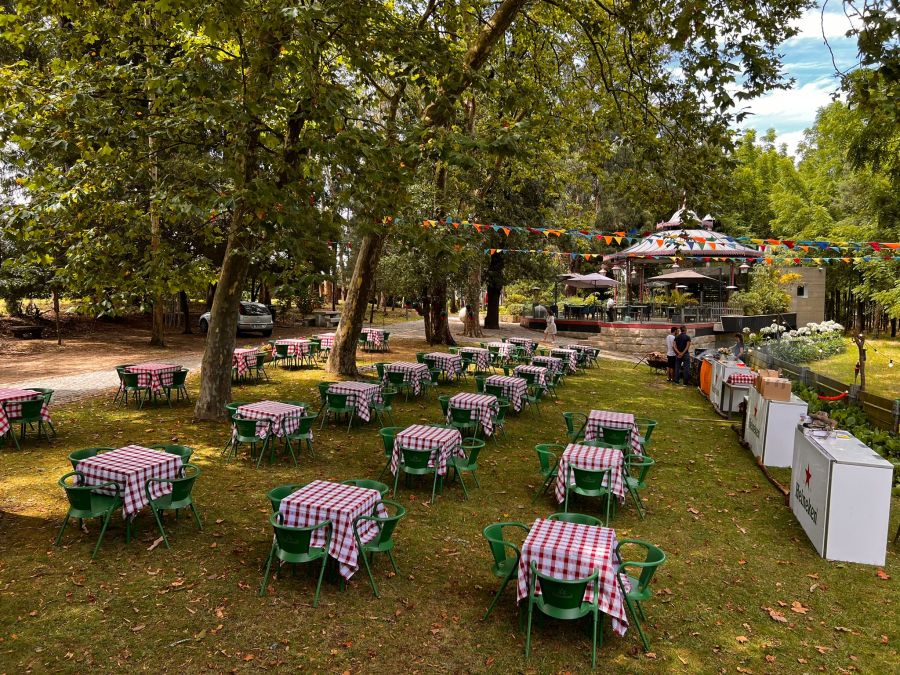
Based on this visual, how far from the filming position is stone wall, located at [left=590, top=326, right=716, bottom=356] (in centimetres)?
2814

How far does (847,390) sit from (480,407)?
808cm

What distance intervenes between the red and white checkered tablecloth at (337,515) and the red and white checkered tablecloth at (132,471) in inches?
70.2

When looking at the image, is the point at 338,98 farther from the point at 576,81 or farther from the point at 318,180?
the point at 576,81

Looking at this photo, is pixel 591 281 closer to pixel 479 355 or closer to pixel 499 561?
pixel 479 355

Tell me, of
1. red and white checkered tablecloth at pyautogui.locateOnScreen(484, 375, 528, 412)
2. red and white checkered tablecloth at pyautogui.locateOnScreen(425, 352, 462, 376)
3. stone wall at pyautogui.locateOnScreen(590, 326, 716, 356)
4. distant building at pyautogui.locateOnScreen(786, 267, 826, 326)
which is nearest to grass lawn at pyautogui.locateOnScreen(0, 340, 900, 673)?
red and white checkered tablecloth at pyautogui.locateOnScreen(484, 375, 528, 412)

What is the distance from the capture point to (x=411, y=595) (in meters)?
5.75

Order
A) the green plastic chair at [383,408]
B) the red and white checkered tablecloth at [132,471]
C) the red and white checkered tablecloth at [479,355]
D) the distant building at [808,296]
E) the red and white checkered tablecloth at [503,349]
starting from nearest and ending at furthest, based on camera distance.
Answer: the red and white checkered tablecloth at [132,471]
the green plastic chair at [383,408]
the red and white checkered tablecloth at [479,355]
the red and white checkered tablecloth at [503,349]
the distant building at [808,296]

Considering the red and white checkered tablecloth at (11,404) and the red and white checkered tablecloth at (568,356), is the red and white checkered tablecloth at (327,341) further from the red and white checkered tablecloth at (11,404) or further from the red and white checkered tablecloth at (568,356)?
the red and white checkered tablecloth at (11,404)

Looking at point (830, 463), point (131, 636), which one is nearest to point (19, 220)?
point (131, 636)

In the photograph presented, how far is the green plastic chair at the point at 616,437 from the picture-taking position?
944 cm

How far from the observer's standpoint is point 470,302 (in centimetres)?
2909

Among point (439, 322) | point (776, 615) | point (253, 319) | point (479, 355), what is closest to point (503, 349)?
point (479, 355)

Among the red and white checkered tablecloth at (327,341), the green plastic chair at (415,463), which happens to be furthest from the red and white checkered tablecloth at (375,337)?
the green plastic chair at (415,463)

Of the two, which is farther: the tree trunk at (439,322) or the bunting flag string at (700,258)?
the tree trunk at (439,322)
